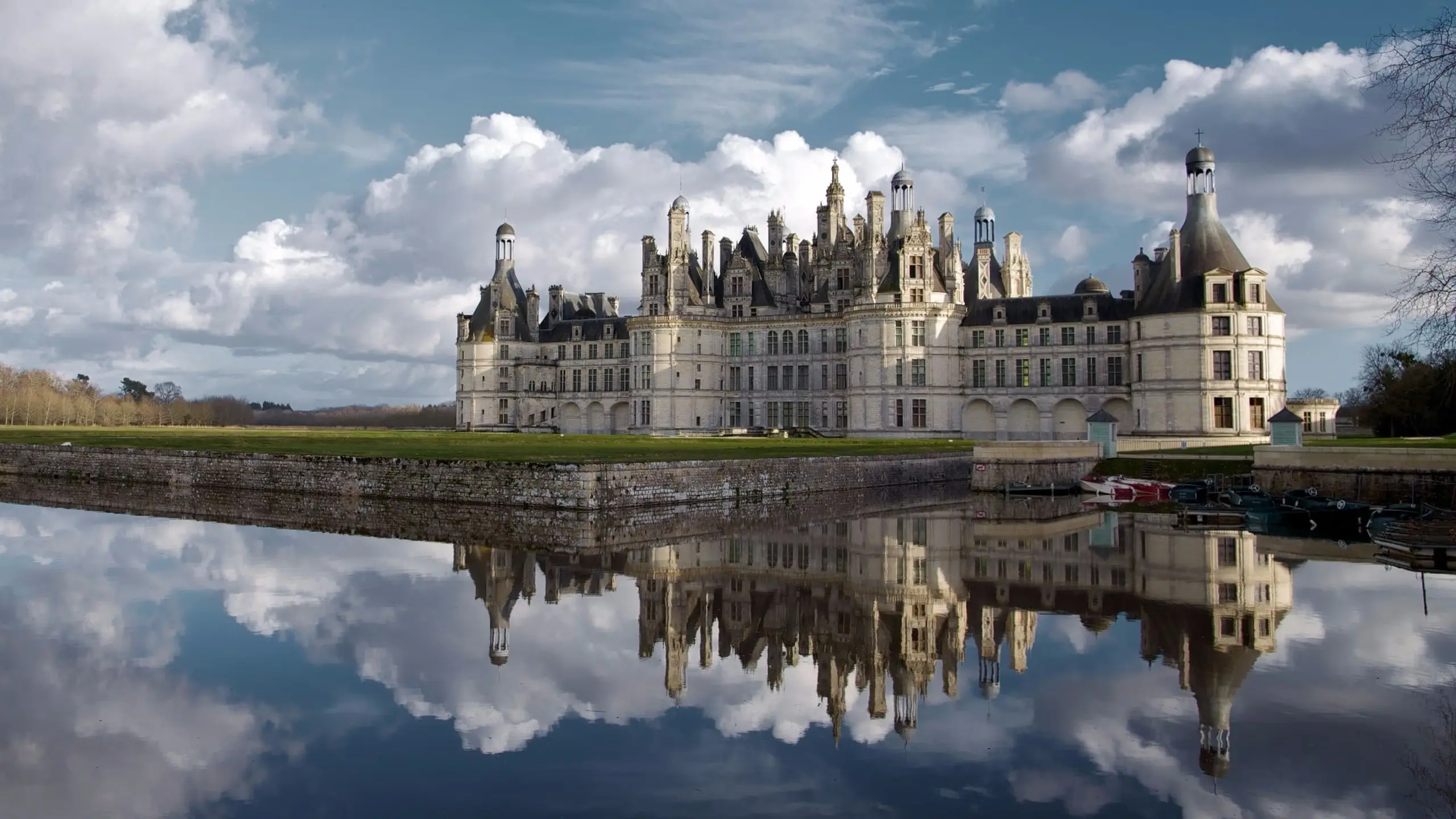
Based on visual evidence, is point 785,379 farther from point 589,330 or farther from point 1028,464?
point 1028,464

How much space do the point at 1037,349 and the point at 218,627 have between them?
1848 inches

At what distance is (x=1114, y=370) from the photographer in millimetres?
53344

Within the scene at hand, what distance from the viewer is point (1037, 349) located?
5506 centimetres

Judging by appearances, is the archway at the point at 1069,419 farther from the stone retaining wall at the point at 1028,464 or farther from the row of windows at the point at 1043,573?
the row of windows at the point at 1043,573

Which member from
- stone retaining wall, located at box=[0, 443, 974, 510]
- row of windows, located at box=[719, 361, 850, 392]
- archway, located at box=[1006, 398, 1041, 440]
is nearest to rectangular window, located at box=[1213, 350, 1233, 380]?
archway, located at box=[1006, 398, 1041, 440]

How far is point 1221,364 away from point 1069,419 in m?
8.08

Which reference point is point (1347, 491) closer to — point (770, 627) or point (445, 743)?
point (770, 627)

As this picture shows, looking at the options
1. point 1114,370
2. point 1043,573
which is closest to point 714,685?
point 1043,573

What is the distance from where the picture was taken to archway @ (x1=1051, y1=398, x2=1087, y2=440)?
54.2 metres

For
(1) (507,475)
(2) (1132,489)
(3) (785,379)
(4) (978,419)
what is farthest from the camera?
(3) (785,379)

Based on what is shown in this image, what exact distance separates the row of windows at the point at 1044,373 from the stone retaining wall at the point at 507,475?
49.1ft

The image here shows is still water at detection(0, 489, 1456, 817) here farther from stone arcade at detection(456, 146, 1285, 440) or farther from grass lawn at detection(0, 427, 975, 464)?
stone arcade at detection(456, 146, 1285, 440)

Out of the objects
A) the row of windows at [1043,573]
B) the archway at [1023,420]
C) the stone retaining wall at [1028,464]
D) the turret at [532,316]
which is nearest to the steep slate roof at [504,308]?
the turret at [532,316]

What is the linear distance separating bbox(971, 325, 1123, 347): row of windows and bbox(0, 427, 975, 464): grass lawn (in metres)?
6.73
